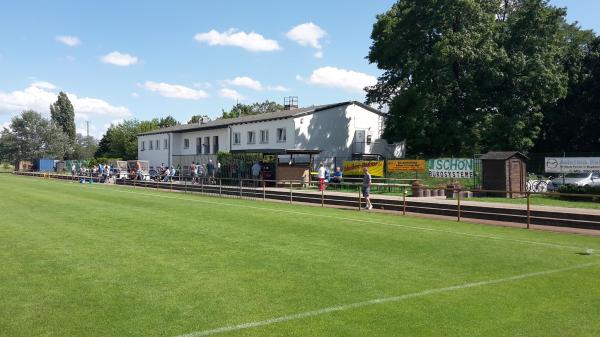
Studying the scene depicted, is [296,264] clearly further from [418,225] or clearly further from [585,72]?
[585,72]

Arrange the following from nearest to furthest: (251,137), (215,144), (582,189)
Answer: (582,189) → (251,137) → (215,144)

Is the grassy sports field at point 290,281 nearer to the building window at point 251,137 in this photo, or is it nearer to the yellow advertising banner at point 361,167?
the yellow advertising banner at point 361,167

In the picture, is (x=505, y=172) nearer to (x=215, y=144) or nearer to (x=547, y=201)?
(x=547, y=201)

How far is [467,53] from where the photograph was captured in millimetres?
38562

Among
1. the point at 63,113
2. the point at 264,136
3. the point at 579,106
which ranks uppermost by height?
the point at 63,113

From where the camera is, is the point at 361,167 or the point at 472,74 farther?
the point at 472,74

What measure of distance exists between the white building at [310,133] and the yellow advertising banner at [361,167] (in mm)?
5388

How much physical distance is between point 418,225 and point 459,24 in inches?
1167

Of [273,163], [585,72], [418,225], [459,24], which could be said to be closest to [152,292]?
[418,225]

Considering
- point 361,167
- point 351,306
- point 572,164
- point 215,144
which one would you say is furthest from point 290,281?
point 215,144

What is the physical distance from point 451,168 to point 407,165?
8.19ft

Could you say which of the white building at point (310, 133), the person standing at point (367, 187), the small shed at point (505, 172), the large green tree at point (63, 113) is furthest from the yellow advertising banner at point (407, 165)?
the large green tree at point (63, 113)

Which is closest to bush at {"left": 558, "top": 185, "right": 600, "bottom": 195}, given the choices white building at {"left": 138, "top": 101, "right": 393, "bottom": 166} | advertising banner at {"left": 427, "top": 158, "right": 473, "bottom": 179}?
advertising banner at {"left": 427, "top": 158, "right": 473, "bottom": 179}

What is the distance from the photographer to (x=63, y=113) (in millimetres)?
106875
